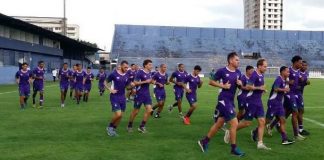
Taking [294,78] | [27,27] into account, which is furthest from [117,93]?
[27,27]

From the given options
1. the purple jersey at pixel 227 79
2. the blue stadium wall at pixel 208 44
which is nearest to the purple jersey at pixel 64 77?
the purple jersey at pixel 227 79

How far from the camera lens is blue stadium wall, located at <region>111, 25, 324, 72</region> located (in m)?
82.8

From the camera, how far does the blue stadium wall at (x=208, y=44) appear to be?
82.8 meters

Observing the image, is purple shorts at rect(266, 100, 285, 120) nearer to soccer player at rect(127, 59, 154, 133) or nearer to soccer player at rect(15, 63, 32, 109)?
soccer player at rect(127, 59, 154, 133)

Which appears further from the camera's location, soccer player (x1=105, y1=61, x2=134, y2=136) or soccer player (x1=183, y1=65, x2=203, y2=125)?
soccer player (x1=183, y1=65, x2=203, y2=125)

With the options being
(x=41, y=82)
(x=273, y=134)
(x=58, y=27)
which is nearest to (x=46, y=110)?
(x=41, y=82)

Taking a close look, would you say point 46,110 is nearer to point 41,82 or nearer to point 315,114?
point 41,82

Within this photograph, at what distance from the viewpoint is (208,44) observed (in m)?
88.4

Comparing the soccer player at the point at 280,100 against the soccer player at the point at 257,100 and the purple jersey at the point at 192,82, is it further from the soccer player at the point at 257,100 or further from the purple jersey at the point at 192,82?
the purple jersey at the point at 192,82

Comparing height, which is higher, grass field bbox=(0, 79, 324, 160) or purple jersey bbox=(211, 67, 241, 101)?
purple jersey bbox=(211, 67, 241, 101)

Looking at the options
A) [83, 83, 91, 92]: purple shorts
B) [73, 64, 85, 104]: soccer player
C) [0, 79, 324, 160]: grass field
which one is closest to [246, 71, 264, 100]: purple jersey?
[0, 79, 324, 160]: grass field

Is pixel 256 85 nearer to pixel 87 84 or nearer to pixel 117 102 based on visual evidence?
pixel 117 102

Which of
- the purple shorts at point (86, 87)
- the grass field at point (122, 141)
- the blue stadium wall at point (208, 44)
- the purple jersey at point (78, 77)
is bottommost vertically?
the grass field at point (122, 141)

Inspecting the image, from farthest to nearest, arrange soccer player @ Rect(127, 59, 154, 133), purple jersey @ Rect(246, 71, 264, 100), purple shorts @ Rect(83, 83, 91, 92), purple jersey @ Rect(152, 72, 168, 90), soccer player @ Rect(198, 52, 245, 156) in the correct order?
purple shorts @ Rect(83, 83, 91, 92), purple jersey @ Rect(152, 72, 168, 90), soccer player @ Rect(127, 59, 154, 133), purple jersey @ Rect(246, 71, 264, 100), soccer player @ Rect(198, 52, 245, 156)
